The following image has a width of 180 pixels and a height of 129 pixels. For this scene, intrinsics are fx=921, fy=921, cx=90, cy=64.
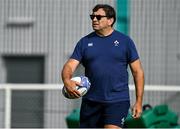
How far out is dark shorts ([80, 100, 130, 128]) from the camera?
9.09 m

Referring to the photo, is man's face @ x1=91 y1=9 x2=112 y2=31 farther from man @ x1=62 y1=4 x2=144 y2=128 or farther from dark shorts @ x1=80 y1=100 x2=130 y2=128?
dark shorts @ x1=80 y1=100 x2=130 y2=128

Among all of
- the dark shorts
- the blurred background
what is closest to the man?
the dark shorts

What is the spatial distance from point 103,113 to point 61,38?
28.0 ft

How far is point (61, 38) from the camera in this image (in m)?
17.6

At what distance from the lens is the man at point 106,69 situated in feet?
29.5

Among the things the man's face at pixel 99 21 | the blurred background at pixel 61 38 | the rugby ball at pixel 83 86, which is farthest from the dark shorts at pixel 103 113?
the blurred background at pixel 61 38

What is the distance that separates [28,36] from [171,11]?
2.85m

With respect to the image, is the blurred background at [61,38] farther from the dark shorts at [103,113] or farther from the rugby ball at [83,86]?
the rugby ball at [83,86]

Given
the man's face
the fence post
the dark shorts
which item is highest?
the man's face

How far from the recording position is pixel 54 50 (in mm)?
17703

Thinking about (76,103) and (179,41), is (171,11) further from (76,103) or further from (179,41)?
(76,103)

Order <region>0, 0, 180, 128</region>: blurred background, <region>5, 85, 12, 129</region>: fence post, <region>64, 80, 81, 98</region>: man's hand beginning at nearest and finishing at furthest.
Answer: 1. <region>64, 80, 81, 98</region>: man's hand
2. <region>5, 85, 12, 129</region>: fence post
3. <region>0, 0, 180, 128</region>: blurred background

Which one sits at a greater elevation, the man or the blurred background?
the man

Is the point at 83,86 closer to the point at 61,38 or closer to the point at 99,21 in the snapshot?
the point at 99,21
